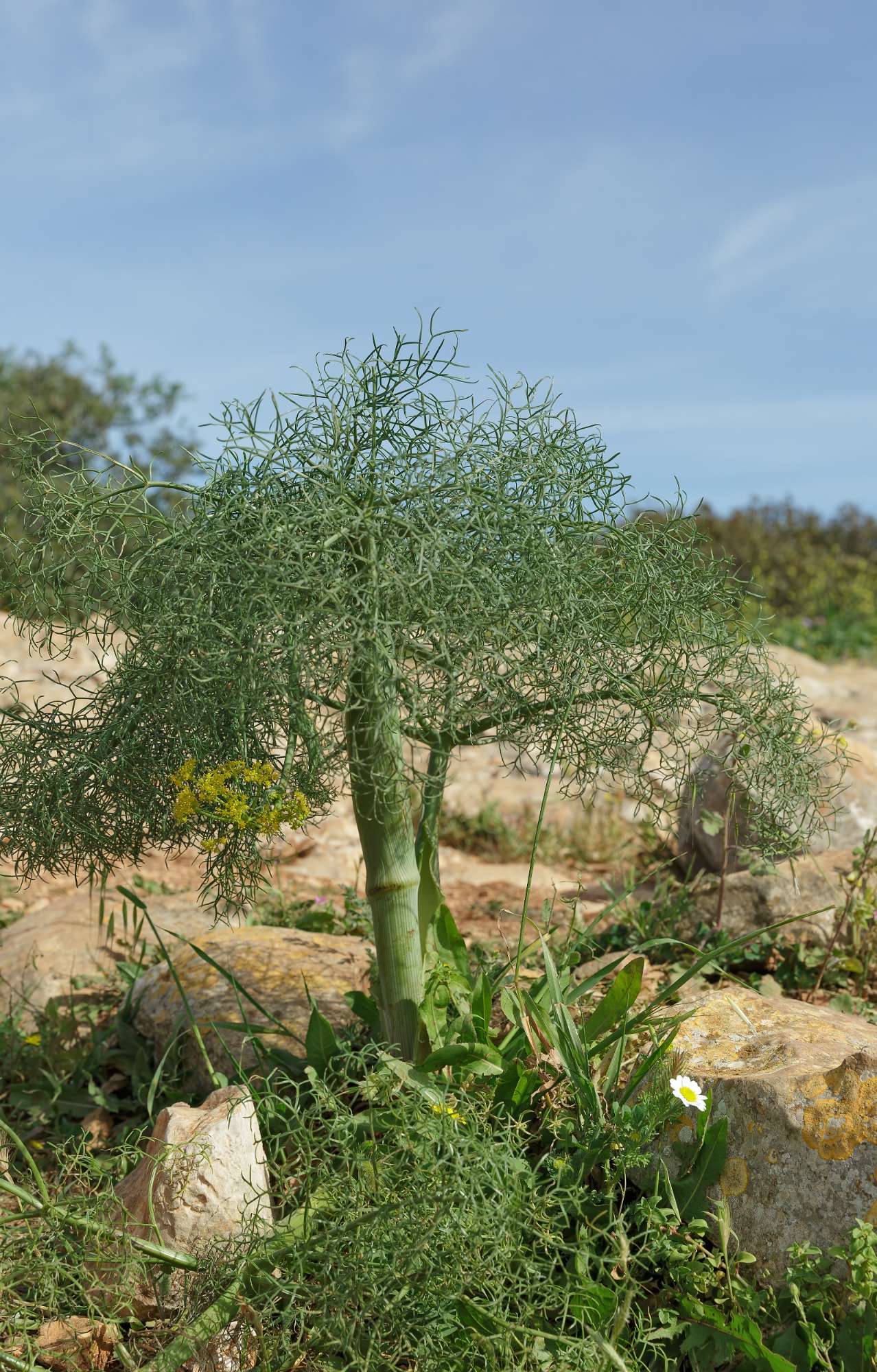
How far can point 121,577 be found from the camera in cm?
300

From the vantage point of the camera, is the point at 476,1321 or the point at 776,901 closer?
the point at 476,1321

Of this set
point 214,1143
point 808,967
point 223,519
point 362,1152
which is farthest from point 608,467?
point 808,967

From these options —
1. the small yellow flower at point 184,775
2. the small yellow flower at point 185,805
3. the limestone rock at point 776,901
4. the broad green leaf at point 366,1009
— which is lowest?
the broad green leaf at point 366,1009

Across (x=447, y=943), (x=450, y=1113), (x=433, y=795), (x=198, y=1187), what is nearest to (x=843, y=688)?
(x=447, y=943)

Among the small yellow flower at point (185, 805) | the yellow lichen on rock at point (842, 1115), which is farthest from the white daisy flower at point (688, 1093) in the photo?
the small yellow flower at point (185, 805)

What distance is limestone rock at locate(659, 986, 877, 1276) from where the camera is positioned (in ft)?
9.25

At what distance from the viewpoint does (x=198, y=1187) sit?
9.80ft

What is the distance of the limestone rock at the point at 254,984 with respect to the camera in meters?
4.02

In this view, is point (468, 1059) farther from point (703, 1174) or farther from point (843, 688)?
point (843, 688)

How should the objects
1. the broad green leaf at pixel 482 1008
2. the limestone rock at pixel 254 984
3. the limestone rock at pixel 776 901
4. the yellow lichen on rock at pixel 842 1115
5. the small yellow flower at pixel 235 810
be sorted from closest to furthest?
the small yellow flower at pixel 235 810
the yellow lichen on rock at pixel 842 1115
the broad green leaf at pixel 482 1008
the limestone rock at pixel 254 984
the limestone rock at pixel 776 901

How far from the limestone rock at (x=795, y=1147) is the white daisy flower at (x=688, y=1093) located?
130 millimetres

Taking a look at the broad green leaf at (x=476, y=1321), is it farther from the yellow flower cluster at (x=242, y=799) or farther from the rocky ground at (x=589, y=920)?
the yellow flower cluster at (x=242, y=799)

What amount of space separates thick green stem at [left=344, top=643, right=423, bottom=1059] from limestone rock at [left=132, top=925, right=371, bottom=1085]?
2.36 ft

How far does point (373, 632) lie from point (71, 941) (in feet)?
11.9
